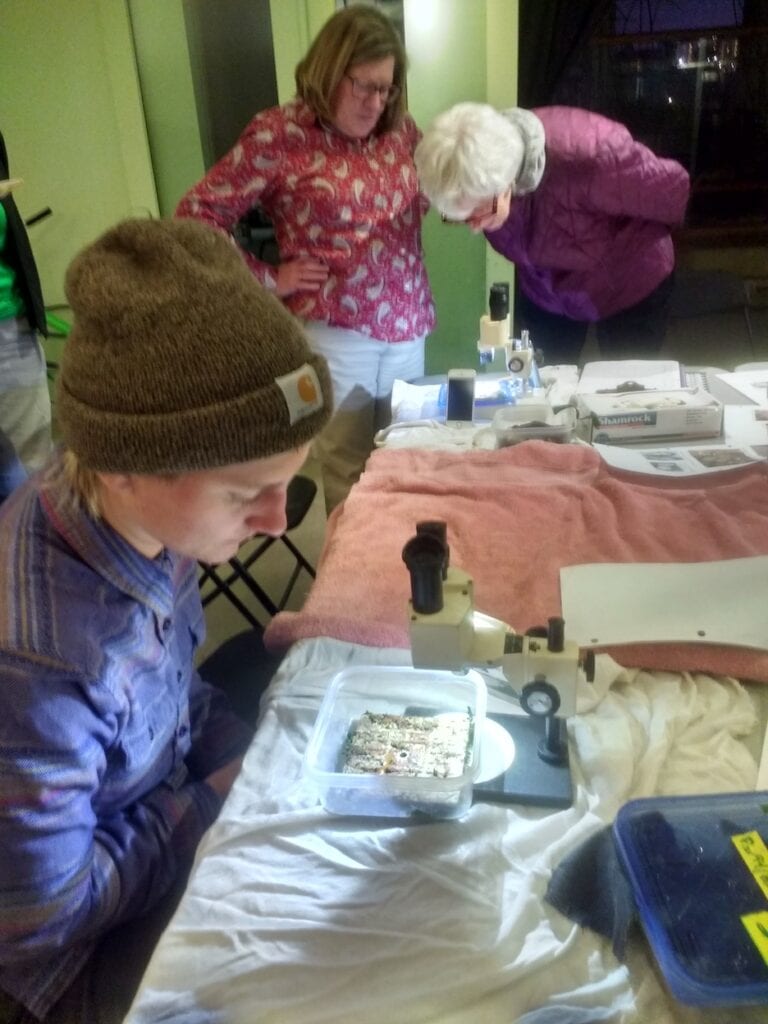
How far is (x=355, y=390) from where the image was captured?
7.45ft

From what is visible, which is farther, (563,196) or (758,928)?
(563,196)

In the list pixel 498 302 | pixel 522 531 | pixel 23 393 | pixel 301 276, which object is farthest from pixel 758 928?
pixel 23 393

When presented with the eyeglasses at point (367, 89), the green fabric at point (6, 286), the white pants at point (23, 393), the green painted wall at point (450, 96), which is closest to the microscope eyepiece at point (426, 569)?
the eyeglasses at point (367, 89)

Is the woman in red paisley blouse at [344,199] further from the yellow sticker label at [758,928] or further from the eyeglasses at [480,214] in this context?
the yellow sticker label at [758,928]

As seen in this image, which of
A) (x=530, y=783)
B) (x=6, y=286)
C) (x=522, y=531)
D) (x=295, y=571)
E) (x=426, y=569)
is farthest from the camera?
(x=295, y=571)

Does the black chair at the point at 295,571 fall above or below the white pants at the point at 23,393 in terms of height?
below

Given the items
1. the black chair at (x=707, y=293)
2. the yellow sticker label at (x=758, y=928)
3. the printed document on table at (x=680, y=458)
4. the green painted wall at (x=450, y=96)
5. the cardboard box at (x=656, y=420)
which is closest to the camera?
the yellow sticker label at (x=758, y=928)

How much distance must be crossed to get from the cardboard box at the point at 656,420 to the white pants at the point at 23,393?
155 centimetres

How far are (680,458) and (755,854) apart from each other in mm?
1091

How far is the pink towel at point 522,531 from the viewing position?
1.14 meters

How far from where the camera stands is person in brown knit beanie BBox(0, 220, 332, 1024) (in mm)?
721

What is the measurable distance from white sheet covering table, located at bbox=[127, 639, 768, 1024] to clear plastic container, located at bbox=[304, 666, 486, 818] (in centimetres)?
2

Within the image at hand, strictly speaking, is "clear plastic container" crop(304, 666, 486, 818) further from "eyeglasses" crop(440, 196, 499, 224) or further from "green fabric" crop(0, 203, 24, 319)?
"green fabric" crop(0, 203, 24, 319)

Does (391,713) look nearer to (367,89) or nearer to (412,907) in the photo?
(412,907)
